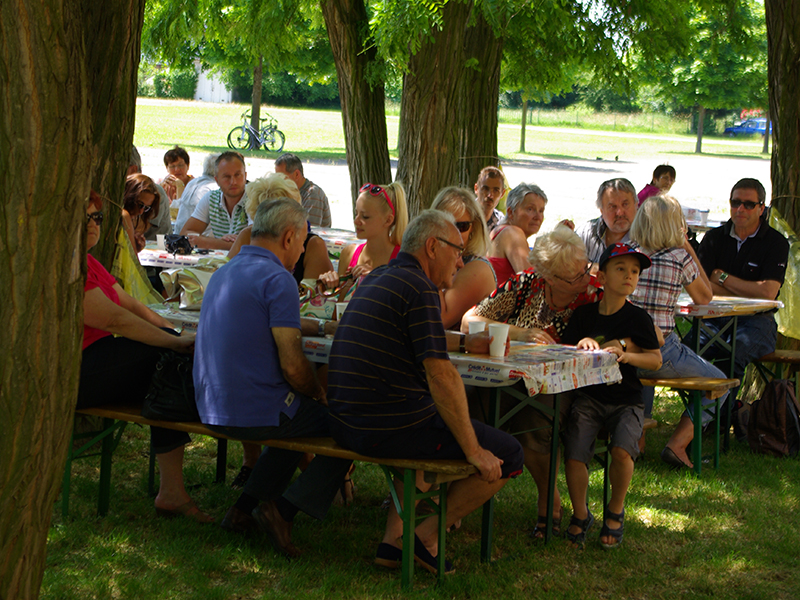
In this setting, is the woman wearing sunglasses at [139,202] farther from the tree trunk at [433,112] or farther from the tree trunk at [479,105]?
the tree trunk at [479,105]

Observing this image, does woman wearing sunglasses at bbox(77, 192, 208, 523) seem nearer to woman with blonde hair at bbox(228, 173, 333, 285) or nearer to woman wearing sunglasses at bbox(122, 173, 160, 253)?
woman with blonde hair at bbox(228, 173, 333, 285)

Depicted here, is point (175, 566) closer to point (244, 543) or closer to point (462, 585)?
point (244, 543)

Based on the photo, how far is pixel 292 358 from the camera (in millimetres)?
3602

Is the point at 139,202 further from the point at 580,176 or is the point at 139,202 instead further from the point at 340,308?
the point at 580,176

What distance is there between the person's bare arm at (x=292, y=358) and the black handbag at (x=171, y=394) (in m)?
0.50

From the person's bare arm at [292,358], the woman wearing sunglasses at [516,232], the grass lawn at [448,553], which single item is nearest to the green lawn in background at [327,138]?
the woman wearing sunglasses at [516,232]

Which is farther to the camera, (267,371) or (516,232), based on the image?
(516,232)

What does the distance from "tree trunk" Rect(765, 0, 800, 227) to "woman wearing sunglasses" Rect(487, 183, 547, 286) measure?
2.12 m

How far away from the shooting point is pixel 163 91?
52.7m

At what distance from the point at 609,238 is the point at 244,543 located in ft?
11.7

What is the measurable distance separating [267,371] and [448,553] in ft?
3.91

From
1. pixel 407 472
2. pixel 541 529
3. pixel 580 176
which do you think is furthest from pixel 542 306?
pixel 580 176

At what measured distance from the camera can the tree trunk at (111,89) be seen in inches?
181

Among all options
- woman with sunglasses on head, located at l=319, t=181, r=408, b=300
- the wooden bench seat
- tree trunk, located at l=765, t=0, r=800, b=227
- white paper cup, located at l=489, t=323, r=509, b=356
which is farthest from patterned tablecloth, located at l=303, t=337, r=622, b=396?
tree trunk, located at l=765, t=0, r=800, b=227
